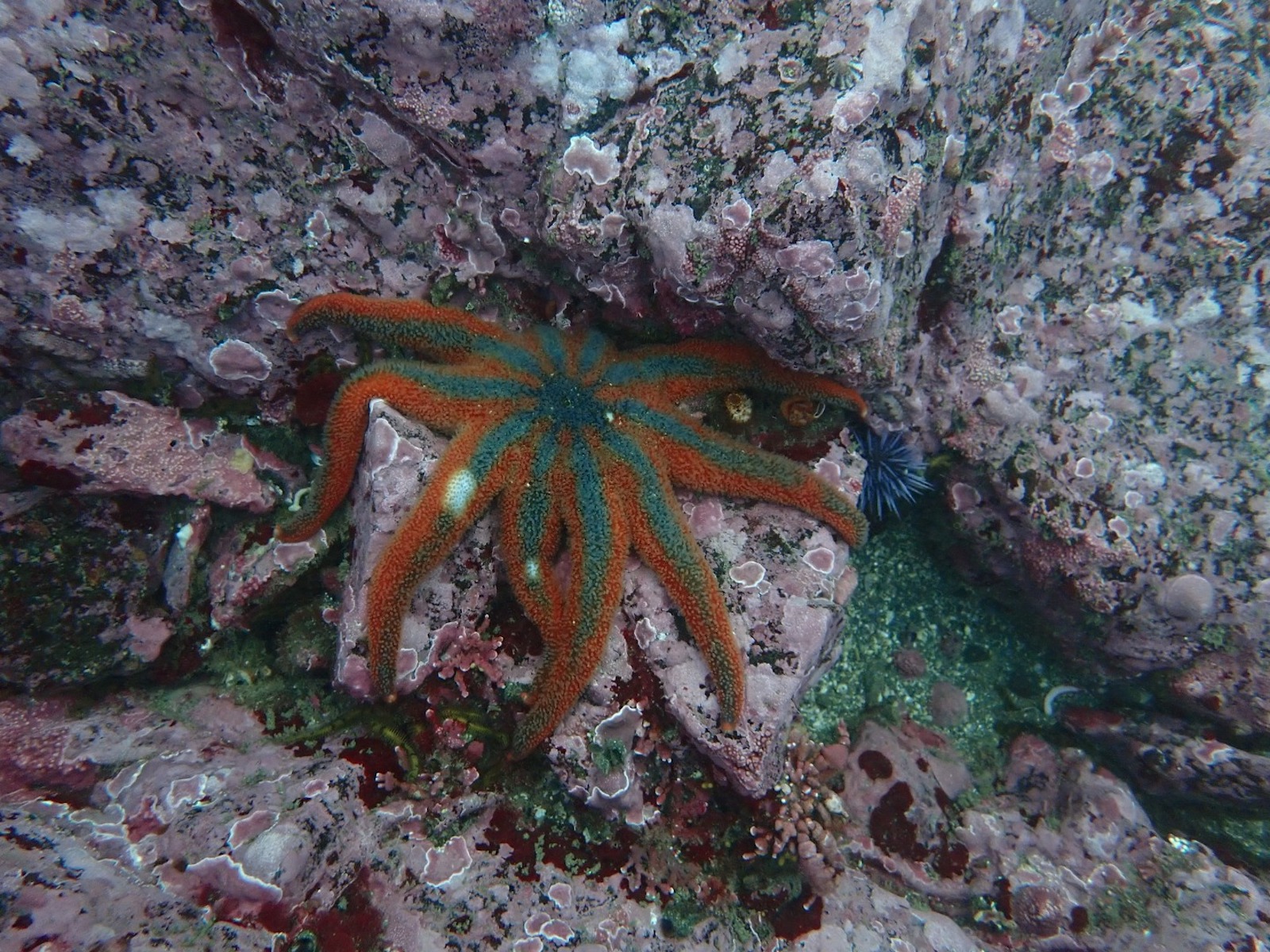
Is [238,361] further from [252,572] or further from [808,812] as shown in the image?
[808,812]

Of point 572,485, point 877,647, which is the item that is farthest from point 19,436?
point 877,647

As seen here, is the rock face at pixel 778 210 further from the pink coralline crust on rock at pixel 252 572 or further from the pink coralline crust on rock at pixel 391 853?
the pink coralline crust on rock at pixel 391 853

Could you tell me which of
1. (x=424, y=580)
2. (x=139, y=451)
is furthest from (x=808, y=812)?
(x=139, y=451)

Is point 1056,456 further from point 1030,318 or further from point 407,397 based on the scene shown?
point 407,397

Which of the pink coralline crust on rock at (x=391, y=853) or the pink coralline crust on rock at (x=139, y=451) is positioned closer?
the pink coralline crust on rock at (x=391, y=853)

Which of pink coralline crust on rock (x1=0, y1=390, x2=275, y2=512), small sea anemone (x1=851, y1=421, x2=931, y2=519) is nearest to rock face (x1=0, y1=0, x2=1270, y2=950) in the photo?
pink coralline crust on rock (x1=0, y1=390, x2=275, y2=512)

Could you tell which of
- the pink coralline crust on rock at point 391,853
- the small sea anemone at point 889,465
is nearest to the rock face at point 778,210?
the small sea anemone at point 889,465

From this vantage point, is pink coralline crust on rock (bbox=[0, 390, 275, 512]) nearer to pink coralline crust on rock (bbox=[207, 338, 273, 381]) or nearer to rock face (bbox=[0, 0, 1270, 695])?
rock face (bbox=[0, 0, 1270, 695])
